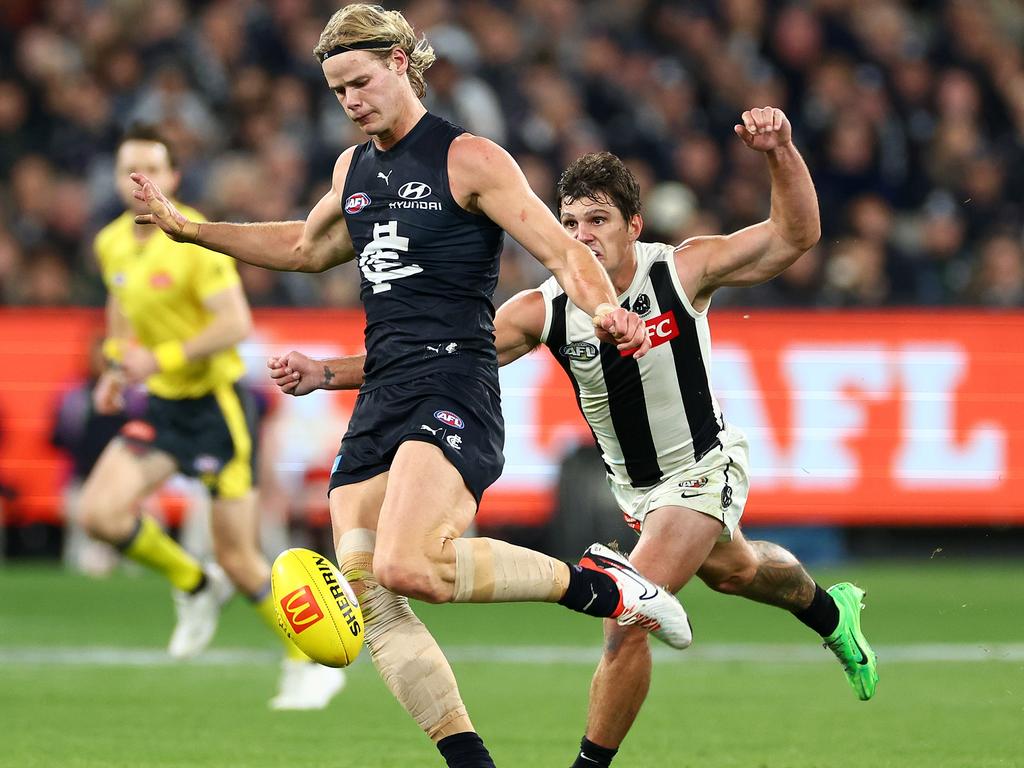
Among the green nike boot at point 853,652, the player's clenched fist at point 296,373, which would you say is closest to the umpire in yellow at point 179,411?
the green nike boot at point 853,652

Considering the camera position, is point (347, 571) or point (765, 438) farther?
point (765, 438)

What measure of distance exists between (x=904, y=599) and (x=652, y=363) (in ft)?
22.1

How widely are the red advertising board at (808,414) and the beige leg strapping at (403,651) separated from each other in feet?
26.6

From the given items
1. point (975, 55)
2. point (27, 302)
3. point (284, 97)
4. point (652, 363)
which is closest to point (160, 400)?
point (652, 363)

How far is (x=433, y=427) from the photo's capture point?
566cm

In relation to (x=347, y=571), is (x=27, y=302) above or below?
below

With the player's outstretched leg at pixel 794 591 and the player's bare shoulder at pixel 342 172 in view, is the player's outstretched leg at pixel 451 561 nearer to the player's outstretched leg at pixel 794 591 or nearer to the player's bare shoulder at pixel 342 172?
the player's bare shoulder at pixel 342 172

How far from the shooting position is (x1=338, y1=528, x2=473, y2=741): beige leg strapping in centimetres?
557

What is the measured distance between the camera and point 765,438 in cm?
1408

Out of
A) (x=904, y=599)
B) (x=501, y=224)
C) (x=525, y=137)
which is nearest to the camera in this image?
(x=501, y=224)

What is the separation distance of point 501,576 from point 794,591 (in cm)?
185

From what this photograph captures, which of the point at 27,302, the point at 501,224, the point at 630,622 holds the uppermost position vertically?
the point at 501,224

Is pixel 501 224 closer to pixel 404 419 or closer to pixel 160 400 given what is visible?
pixel 404 419

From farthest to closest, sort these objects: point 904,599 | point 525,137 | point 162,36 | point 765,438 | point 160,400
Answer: point 162,36 < point 525,137 < point 765,438 < point 904,599 < point 160,400
